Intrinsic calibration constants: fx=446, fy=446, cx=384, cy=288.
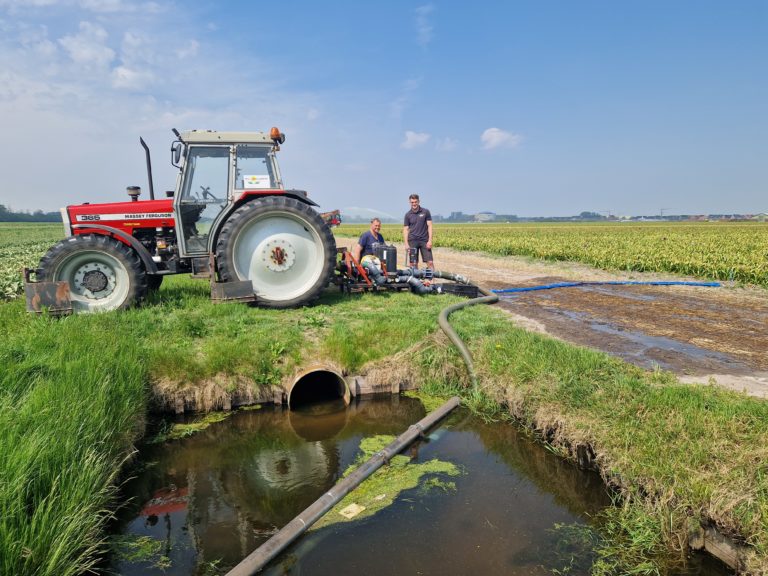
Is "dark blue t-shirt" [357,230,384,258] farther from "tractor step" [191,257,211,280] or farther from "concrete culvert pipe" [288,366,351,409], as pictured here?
"concrete culvert pipe" [288,366,351,409]

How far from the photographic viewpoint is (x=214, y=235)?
21.4 feet

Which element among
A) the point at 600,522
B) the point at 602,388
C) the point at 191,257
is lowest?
the point at 600,522

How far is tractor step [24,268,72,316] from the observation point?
5625 mm

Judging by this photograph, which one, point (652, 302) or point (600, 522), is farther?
point (652, 302)

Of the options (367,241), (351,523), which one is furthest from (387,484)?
(367,241)

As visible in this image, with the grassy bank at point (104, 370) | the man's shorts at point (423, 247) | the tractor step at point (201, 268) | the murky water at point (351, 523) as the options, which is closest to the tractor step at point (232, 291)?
the grassy bank at point (104, 370)

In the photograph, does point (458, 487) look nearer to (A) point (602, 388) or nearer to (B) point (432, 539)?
(B) point (432, 539)

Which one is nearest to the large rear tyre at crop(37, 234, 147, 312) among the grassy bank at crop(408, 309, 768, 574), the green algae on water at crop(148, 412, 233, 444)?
the green algae on water at crop(148, 412, 233, 444)

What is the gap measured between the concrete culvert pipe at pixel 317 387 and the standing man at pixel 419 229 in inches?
174

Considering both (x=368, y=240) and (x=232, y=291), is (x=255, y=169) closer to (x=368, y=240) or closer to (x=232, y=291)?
(x=232, y=291)

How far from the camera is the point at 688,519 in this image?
8.70 feet

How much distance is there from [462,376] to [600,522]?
2.36 metres

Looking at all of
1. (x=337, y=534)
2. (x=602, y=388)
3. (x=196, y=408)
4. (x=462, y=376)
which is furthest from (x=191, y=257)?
(x=602, y=388)

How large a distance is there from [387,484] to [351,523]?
0.52 meters
